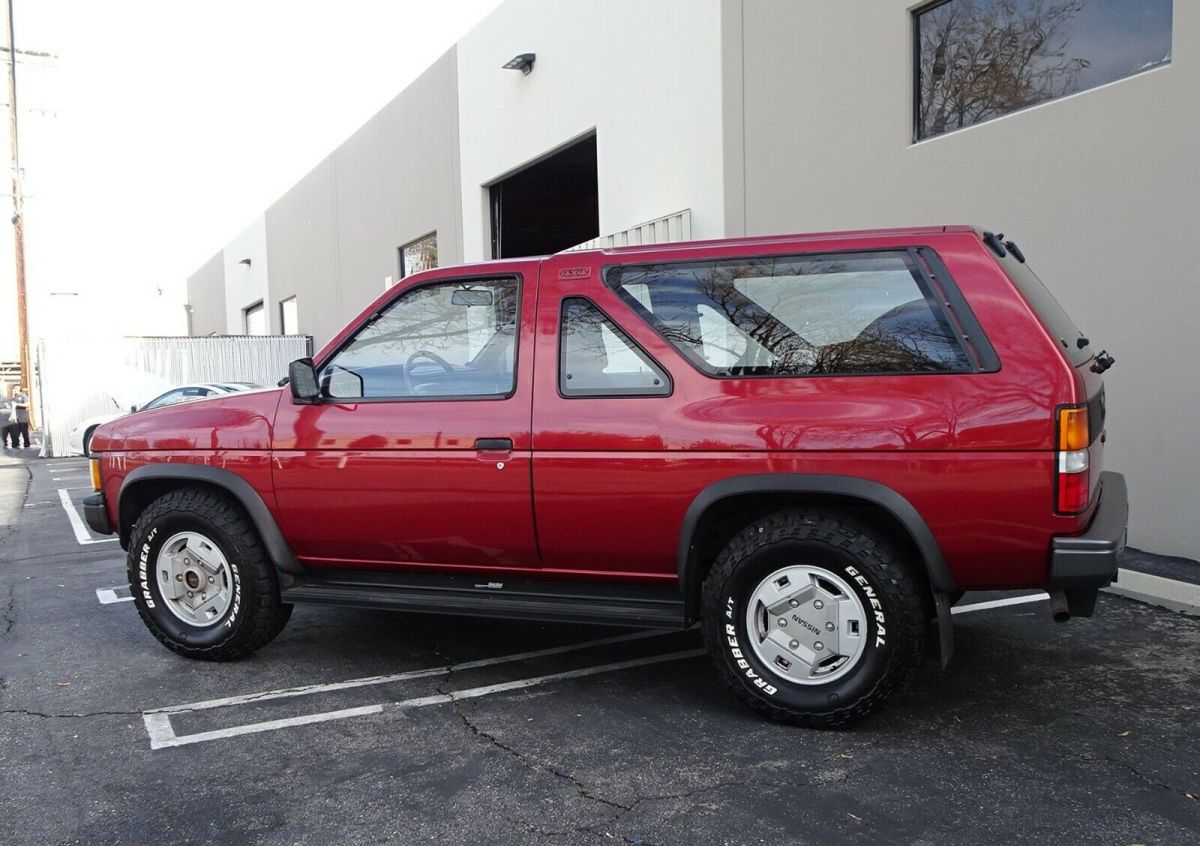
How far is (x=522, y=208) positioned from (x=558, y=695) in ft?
47.2

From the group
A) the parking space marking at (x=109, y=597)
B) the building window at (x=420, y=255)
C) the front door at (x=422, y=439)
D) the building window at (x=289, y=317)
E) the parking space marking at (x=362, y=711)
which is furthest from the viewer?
the building window at (x=289, y=317)

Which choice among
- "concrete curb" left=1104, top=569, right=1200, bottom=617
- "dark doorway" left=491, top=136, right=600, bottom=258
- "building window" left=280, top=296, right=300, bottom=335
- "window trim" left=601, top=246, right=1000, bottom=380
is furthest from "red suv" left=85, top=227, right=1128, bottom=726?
"building window" left=280, top=296, right=300, bottom=335

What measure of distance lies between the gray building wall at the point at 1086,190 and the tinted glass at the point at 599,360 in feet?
14.2

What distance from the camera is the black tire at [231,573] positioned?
15.6 feet

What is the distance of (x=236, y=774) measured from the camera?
361 cm

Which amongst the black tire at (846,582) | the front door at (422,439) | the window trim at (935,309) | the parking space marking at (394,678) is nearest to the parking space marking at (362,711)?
the parking space marking at (394,678)

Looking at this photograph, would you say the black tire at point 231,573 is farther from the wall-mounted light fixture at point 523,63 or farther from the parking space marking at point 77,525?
the wall-mounted light fixture at point 523,63

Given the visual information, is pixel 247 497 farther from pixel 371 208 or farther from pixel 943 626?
pixel 371 208

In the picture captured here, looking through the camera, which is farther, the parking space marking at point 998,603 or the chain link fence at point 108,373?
the chain link fence at point 108,373

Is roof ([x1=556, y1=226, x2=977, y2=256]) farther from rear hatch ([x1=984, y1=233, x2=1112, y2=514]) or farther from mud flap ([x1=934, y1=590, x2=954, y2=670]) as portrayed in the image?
mud flap ([x1=934, y1=590, x2=954, y2=670])

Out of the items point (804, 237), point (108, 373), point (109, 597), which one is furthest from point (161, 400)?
point (804, 237)

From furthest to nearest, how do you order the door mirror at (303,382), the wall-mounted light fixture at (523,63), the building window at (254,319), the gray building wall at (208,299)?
the gray building wall at (208,299) < the building window at (254,319) < the wall-mounted light fixture at (523,63) < the door mirror at (303,382)

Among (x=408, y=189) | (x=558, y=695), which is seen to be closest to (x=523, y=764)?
(x=558, y=695)

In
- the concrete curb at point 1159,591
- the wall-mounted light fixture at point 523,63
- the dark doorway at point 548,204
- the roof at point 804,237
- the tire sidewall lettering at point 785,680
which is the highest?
the wall-mounted light fixture at point 523,63
